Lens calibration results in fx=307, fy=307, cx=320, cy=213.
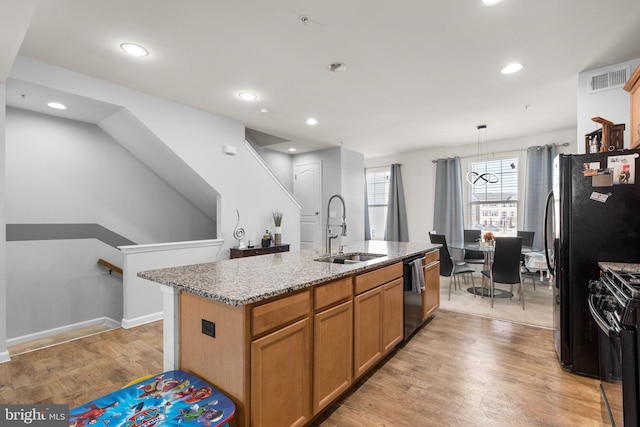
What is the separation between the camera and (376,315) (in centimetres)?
239

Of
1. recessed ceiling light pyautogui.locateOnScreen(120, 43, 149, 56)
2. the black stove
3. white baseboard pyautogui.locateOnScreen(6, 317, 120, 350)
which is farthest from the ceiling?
white baseboard pyautogui.locateOnScreen(6, 317, 120, 350)

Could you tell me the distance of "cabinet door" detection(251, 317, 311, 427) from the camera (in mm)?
1440

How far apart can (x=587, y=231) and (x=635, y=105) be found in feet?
3.78

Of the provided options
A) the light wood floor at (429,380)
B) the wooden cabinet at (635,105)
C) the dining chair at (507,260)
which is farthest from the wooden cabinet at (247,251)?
the wooden cabinet at (635,105)

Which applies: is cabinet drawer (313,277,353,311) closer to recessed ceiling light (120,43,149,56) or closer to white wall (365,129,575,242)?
recessed ceiling light (120,43,149,56)

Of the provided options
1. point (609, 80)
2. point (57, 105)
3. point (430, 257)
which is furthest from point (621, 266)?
point (57, 105)

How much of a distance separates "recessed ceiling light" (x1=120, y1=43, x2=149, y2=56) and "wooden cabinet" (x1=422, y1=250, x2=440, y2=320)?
3282mm

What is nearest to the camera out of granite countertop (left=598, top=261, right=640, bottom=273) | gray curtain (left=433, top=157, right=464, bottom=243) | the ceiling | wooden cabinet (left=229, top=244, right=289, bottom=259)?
granite countertop (left=598, top=261, right=640, bottom=273)

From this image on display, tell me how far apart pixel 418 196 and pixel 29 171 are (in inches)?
257

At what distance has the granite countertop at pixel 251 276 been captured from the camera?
1.47 meters

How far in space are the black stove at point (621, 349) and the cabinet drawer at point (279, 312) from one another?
4.87ft

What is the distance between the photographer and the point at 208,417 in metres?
1.24

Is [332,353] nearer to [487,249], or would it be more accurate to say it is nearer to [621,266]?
[621,266]

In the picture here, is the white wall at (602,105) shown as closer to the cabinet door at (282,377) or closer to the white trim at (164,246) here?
the cabinet door at (282,377)
